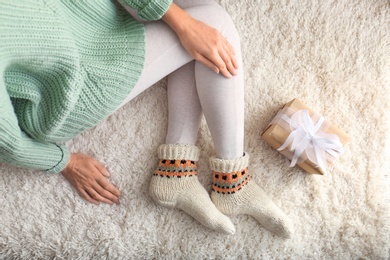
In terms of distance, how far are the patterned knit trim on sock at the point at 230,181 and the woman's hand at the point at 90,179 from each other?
0.25 metres

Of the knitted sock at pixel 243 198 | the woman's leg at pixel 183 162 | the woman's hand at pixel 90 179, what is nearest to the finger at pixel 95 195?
the woman's hand at pixel 90 179

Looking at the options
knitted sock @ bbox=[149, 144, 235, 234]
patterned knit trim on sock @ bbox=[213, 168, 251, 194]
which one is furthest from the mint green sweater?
patterned knit trim on sock @ bbox=[213, 168, 251, 194]

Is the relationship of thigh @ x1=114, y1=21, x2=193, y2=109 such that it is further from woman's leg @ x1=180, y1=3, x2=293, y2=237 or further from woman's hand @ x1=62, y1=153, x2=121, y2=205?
woman's hand @ x1=62, y1=153, x2=121, y2=205

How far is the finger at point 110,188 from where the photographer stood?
92 cm

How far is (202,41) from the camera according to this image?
29.9 inches

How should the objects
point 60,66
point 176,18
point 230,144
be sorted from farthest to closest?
1. point 230,144
2. point 176,18
3. point 60,66

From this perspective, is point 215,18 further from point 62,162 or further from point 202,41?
→ point 62,162

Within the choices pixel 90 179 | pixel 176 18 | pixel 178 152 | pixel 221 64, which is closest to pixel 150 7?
pixel 176 18

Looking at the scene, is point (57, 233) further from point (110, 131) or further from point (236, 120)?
point (236, 120)

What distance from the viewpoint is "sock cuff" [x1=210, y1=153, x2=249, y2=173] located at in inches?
33.6

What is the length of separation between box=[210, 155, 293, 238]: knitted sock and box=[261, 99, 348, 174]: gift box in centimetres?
10

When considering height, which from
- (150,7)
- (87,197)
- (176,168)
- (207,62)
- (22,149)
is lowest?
(87,197)

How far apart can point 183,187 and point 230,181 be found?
0.11 metres

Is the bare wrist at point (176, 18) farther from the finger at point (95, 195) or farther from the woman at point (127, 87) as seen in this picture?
the finger at point (95, 195)
